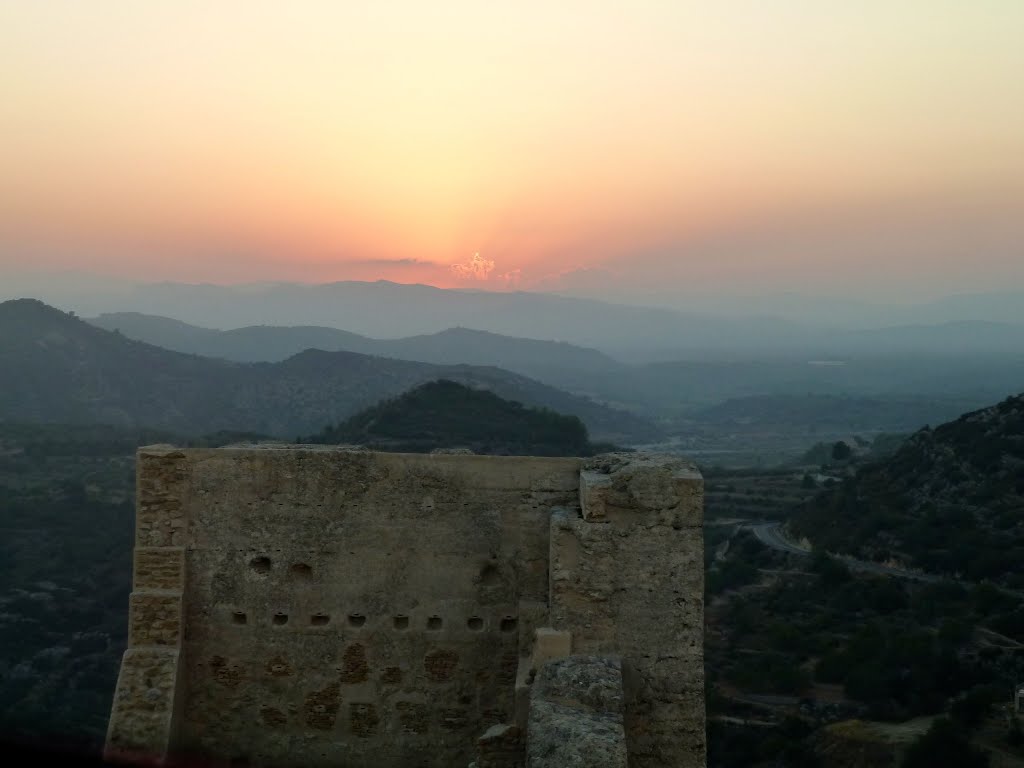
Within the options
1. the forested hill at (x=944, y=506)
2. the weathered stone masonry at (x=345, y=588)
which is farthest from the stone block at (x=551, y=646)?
the forested hill at (x=944, y=506)

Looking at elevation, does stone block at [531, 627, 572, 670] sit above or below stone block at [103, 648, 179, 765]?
above

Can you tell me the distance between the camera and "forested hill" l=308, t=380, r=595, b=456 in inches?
1735

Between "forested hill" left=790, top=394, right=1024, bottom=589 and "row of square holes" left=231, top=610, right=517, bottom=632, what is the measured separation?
22920 mm

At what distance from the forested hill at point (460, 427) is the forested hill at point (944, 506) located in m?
11.7

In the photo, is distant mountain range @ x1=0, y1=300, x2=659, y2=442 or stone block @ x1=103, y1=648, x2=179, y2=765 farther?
distant mountain range @ x1=0, y1=300, x2=659, y2=442

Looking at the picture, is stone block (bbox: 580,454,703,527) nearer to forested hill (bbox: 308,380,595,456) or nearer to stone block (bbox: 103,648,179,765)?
stone block (bbox: 103,648,179,765)

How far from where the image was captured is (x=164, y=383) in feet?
276

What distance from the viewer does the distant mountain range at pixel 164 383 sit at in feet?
245

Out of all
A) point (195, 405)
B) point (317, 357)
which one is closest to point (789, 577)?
point (195, 405)

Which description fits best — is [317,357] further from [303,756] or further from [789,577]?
[303,756]

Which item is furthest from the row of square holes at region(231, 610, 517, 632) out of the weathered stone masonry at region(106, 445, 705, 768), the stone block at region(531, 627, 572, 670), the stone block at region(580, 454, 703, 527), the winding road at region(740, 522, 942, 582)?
the winding road at region(740, 522, 942, 582)

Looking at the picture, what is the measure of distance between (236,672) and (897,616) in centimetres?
2244

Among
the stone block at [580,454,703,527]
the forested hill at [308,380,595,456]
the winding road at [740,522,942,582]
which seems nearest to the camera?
the stone block at [580,454,703,527]

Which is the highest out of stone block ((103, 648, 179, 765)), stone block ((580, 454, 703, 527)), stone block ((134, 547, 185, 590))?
stone block ((580, 454, 703, 527))
